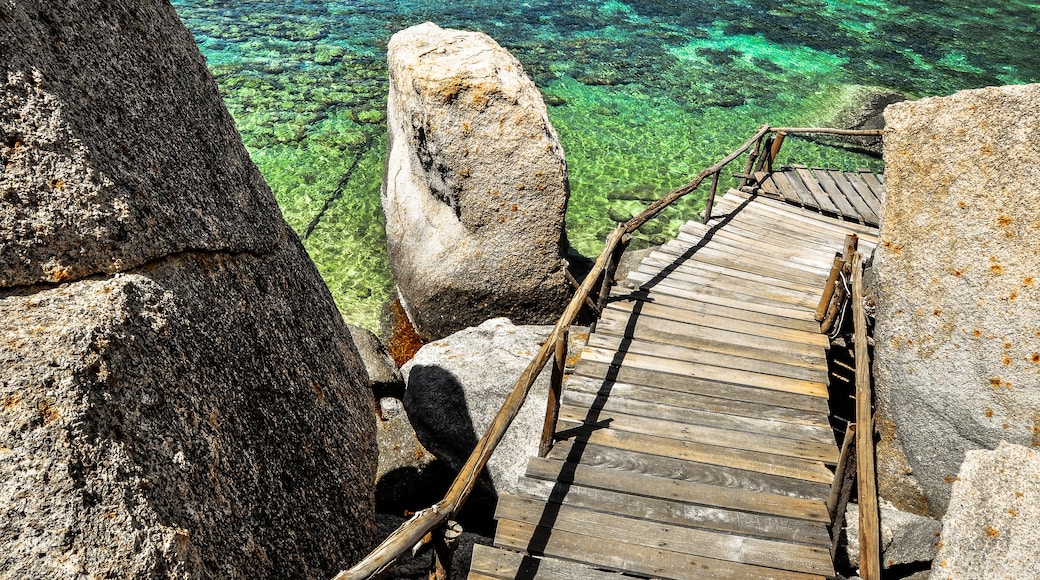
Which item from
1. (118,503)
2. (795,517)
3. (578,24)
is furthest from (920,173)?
(578,24)

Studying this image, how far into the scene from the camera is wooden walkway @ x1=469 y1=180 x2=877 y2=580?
4.44 meters

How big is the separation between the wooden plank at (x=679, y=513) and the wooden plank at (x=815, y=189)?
7.44 m

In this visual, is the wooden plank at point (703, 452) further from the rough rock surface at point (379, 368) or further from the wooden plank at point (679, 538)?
the rough rock surface at point (379, 368)

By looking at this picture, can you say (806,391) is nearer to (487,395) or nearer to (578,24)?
(487,395)

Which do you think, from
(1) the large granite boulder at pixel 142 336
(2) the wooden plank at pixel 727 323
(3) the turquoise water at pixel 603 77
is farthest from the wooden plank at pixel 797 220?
(1) the large granite boulder at pixel 142 336

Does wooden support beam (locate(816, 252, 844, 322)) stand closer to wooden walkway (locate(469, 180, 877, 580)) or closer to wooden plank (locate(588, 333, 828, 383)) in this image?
wooden walkway (locate(469, 180, 877, 580))

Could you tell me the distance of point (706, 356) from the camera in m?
6.61

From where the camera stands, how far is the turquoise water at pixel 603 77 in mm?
14086

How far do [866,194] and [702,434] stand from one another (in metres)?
8.08

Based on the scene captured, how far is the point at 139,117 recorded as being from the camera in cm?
345

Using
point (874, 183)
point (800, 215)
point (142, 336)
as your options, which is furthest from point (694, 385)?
point (874, 183)

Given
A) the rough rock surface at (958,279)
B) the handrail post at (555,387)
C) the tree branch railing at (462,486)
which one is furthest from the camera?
the handrail post at (555,387)

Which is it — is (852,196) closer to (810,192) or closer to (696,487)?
(810,192)

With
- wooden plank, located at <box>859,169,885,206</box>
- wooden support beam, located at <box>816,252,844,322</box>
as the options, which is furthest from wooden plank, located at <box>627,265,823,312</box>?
wooden plank, located at <box>859,169,885,206</box>
